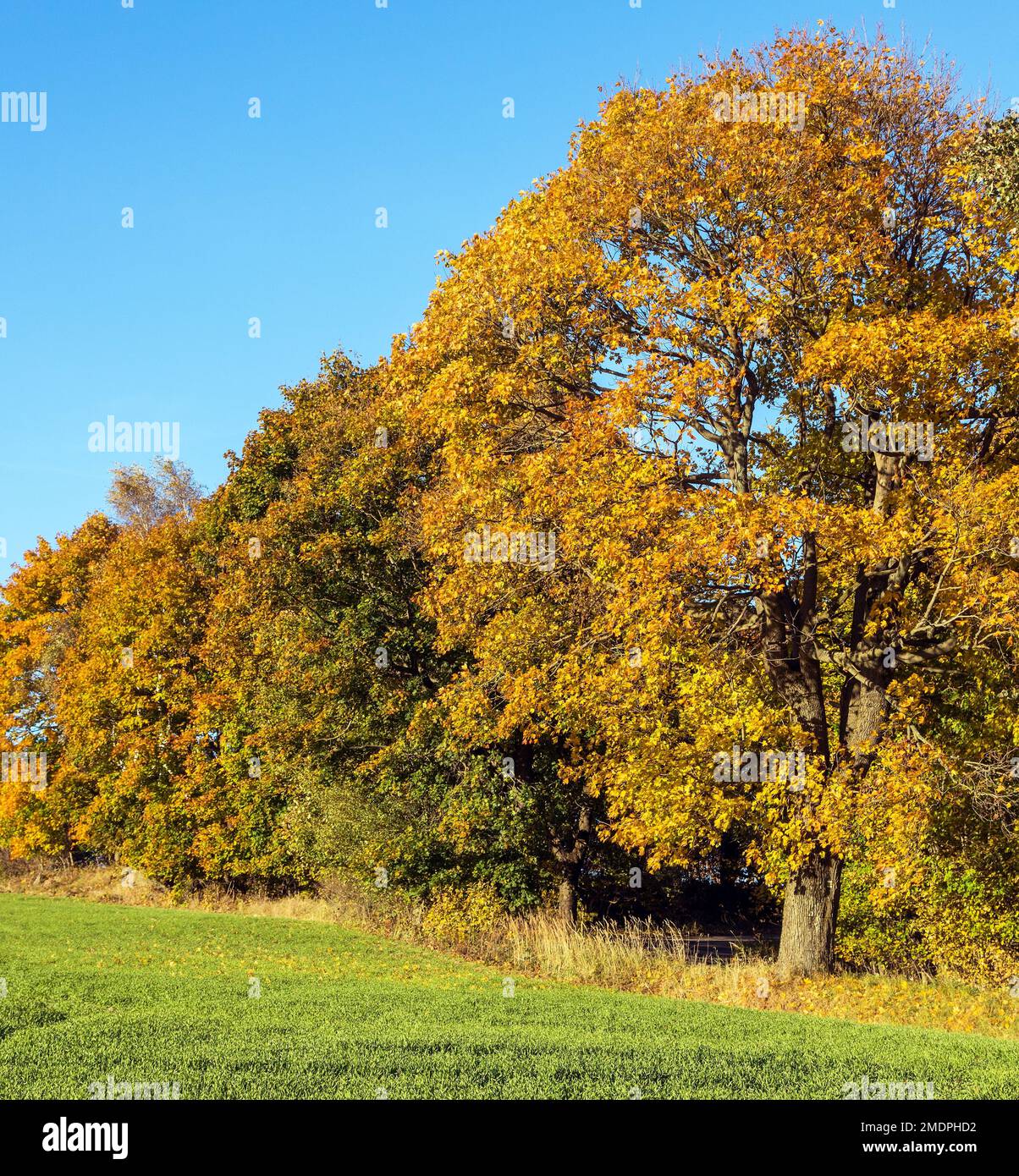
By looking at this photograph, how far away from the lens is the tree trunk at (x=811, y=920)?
1811 cm

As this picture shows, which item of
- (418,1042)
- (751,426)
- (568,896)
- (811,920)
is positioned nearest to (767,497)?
(751,426)

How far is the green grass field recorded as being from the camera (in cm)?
853

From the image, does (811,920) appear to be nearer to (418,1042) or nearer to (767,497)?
(767,497)

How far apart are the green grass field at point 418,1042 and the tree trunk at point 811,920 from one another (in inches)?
147

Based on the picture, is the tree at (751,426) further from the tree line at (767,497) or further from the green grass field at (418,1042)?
the green grass field at (418,1042)

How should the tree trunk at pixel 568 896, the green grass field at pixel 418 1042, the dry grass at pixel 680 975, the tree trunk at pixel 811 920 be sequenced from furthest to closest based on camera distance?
1. the tree trunk at pixel 568 896
2. the tree trunk at pixel 811 920
3. the dry grass at pixel 680 975
4. the green grass field at pixel 418 1042

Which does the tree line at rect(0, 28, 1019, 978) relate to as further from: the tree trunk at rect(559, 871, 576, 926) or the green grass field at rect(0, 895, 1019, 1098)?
the green grass field at rect(0, 895, 1019, 1098)

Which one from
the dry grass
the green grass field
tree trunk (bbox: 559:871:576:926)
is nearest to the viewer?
the green grass field

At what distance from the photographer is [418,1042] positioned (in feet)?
33.4

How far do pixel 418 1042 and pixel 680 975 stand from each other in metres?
A: 8.69

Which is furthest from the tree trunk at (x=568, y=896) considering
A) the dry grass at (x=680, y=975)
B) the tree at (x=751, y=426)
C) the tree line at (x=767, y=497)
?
the tree at (x=751, y=426)

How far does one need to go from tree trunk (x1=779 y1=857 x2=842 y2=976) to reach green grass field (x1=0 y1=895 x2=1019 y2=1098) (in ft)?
12.3

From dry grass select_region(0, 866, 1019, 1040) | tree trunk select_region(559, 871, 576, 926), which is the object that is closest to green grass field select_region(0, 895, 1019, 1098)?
dry grass select_region(0, 866, 1019, 1040)
